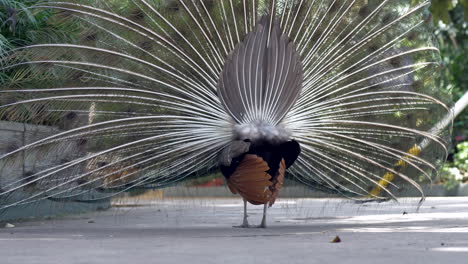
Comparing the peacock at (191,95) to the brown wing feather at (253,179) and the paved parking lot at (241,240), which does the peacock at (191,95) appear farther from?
the paved parking lot at (241,240)

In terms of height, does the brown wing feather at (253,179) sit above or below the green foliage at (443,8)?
below

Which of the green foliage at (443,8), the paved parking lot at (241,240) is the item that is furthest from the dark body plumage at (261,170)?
the green foliage at (443,8)

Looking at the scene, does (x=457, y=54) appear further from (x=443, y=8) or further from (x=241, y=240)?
→ (x=241, y=240)

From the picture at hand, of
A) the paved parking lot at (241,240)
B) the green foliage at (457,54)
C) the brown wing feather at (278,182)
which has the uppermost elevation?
the green foliage at (457,54)

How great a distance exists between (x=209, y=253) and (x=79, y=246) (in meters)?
1.08

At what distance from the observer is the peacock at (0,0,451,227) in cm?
740

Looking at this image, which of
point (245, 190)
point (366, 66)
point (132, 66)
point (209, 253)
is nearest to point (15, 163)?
point (132, 66)

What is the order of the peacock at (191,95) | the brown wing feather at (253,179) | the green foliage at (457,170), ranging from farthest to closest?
1. the green foliage at (457,170)
2. the peacock at (191,95)
3. the brown wing feather at (253,179)

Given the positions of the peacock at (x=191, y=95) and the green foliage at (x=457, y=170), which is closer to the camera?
the peacock at (x=191, y=95)

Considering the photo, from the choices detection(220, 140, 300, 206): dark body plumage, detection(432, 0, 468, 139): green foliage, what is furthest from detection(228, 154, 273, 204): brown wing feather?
detection(432, 0, 468, 139): green foliage

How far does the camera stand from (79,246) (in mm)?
5938

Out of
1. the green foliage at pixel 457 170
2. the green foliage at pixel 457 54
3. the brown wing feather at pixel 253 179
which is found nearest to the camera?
the brown wing feather at pixel 253 179

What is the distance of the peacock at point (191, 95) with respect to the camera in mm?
7398

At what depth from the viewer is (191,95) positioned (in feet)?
25.3
